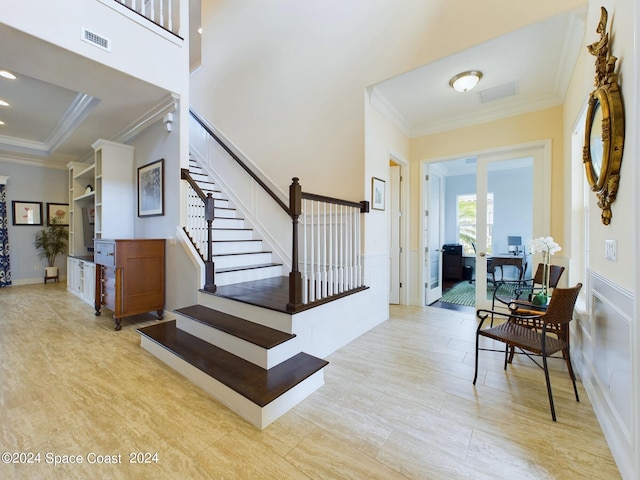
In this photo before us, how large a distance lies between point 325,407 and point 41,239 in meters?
7.91

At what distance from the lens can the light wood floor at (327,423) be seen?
4.58ft

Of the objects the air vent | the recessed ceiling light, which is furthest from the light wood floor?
the recessed ceiling light

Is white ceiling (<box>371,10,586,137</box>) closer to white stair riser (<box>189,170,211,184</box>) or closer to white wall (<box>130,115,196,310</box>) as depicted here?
white wall (<box>130,115,196,310</box>)

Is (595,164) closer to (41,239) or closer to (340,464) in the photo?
(340,464)

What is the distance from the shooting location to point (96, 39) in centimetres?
278

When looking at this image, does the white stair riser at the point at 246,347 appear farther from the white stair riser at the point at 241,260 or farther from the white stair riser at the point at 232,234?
the white stair riser at the point at 232,234

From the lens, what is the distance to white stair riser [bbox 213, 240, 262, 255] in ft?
12.2

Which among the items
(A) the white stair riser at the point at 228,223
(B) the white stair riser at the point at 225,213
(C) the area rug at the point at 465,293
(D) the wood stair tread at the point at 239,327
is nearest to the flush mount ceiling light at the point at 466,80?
(C) the area rug at the point at 465,293

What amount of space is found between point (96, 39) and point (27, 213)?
5.71 meters

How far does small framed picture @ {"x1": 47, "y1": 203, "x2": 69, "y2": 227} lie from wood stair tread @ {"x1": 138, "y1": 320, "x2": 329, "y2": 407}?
626 centimetres

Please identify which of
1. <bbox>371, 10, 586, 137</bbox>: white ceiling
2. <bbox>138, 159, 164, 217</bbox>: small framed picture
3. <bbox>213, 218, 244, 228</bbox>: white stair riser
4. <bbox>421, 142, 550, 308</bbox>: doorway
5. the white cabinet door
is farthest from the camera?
the white cabinet door

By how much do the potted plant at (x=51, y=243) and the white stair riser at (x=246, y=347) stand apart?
6.13 m

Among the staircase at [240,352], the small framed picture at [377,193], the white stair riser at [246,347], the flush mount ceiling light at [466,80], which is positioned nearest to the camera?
the staircase at [240,352]

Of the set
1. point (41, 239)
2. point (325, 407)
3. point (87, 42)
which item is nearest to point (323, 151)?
point (87, 42)
